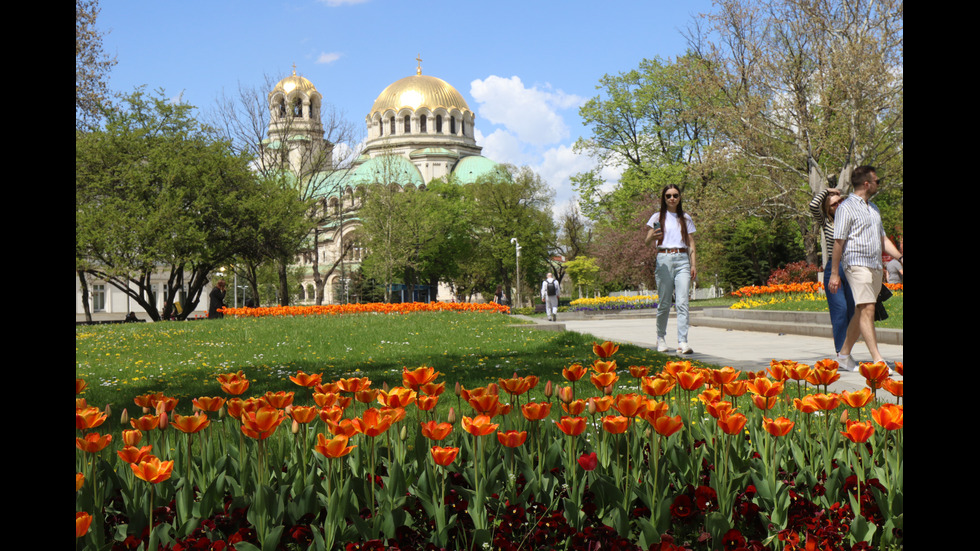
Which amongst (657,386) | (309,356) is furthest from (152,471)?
(309,356)

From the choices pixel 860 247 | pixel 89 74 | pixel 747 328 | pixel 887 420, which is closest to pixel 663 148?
pixel 747 328

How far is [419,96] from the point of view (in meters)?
81.2

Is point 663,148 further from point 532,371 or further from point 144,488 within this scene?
point 144,488

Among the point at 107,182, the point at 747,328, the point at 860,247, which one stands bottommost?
the point at 747,328

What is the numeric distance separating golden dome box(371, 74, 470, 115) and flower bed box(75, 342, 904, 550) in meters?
80.5

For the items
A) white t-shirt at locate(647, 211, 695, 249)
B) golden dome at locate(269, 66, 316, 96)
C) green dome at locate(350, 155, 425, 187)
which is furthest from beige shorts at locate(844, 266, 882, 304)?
golden dome at locate(269, 66, 316, 96)

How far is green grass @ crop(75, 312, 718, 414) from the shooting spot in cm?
642

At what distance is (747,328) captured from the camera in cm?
1387

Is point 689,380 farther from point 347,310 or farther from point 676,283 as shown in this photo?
point 347,310

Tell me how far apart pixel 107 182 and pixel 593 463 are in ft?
84.1

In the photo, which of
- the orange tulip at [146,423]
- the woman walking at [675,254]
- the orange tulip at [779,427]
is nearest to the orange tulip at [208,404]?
the orange tulip at [146,423]

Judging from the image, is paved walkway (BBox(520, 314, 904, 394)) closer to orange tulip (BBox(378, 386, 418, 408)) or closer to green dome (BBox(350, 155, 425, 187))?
orange tulip (BBox(378, 386, 418, 408))

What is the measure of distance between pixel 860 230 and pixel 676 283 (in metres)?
2.31
